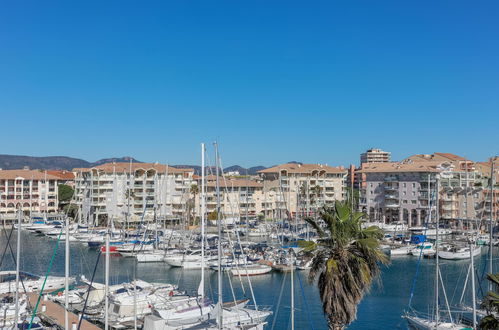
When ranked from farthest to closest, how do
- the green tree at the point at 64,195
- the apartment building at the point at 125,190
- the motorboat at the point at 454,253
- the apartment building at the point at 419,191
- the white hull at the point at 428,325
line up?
the green tree at the point at 64,195, the apartment building at the point at 125,190, the apartment building at the point at 419,191, the motorboat at the point at 454,253, the white hull at the point at 428,325

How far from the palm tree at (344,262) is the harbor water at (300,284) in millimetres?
12096

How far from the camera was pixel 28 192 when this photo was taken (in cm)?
10394

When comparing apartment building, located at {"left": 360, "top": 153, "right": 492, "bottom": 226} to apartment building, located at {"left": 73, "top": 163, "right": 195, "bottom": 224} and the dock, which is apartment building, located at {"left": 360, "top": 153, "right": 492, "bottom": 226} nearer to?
apartment building, located at {"left": 73, "top": 163, "right": 195, "bottom": 224}

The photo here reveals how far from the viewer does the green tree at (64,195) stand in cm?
10362

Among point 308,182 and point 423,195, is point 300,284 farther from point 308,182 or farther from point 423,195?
point 308,182

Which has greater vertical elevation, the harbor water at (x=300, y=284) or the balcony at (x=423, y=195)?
the balcony at (x=423, y=195)

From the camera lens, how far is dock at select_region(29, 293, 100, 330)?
28520 mm

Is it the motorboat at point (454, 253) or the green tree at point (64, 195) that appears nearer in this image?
the motorboat at point (454, 253)

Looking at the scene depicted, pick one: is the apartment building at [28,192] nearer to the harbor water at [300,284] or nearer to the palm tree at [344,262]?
the harbor water at [300,284]

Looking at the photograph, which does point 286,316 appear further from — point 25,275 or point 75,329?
point 25,275

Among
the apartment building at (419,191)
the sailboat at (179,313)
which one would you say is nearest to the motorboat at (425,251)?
the apartment building at (419,191)

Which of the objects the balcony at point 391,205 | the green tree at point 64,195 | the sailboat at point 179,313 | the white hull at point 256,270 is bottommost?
the white hull at point 256,270

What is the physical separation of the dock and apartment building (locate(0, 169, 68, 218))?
70.9 m

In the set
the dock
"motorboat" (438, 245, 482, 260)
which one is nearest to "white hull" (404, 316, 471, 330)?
the dock
